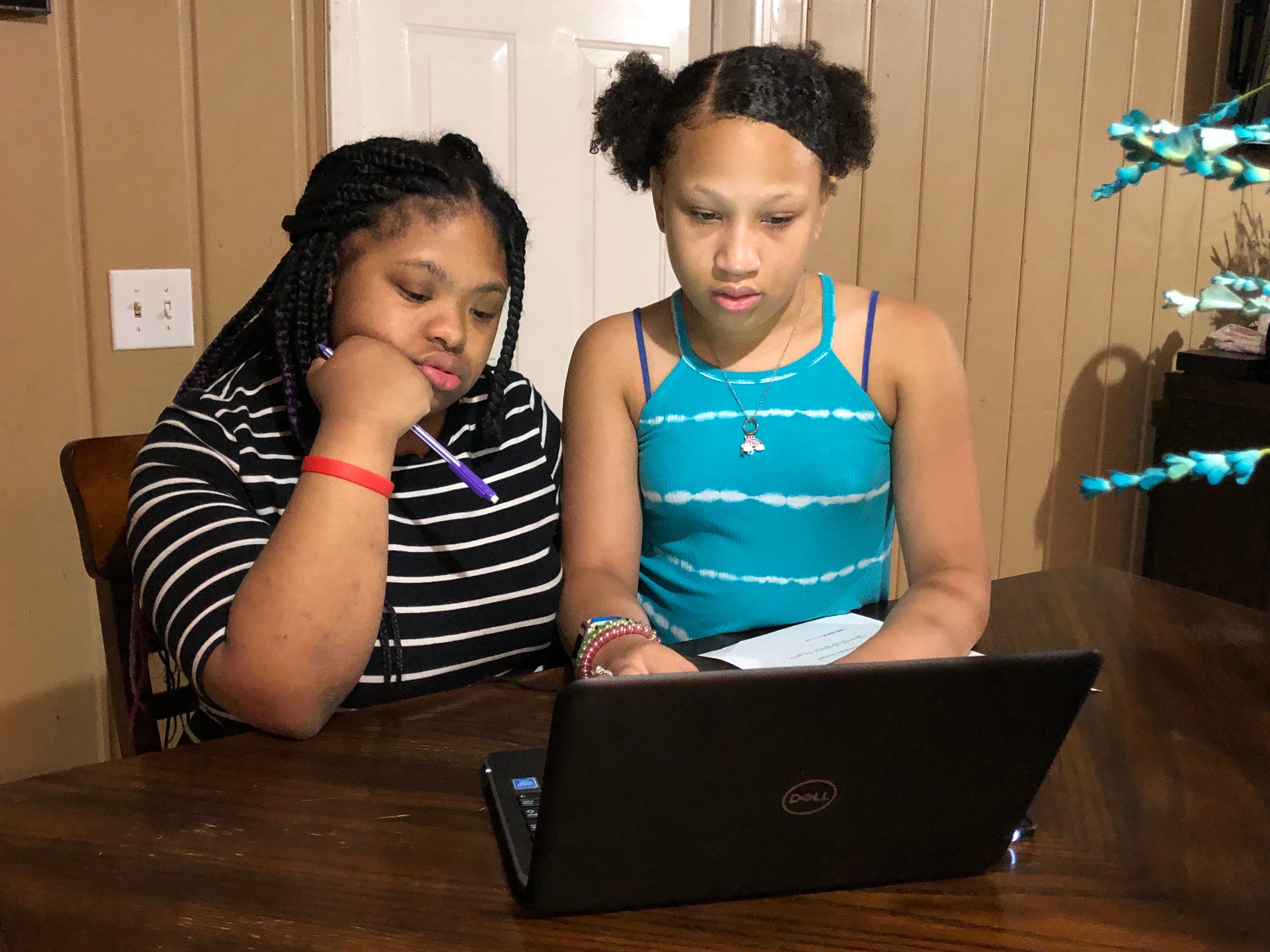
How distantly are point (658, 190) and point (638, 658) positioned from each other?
0.56 meters

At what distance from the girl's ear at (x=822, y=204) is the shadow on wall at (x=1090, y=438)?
1.69 metres

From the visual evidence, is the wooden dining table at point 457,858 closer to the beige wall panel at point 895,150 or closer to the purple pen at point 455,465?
the purple pen at point 455,465

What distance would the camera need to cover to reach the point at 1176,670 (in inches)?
41.4

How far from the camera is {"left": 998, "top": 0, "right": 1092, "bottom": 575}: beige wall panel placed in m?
2.42

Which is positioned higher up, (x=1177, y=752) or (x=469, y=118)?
(x=469, y=118)

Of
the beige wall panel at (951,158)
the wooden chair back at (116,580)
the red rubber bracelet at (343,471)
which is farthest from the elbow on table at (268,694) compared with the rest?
the beige wall panel at (951,158)

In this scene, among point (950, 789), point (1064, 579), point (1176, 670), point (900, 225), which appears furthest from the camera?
point (900, 225)

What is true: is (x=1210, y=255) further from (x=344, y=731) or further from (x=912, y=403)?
(x=344, y=731)

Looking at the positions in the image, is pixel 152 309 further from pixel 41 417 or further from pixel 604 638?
pixel 604 638

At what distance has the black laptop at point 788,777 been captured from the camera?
0.57 m

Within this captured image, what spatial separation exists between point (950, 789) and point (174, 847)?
483 mm

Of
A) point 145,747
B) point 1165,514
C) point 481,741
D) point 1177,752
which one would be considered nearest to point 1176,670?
point 1177,752

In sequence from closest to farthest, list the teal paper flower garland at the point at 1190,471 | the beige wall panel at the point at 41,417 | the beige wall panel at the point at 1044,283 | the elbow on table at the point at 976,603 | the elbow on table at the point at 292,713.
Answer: the teal paper flower garland at the point at 1190,471 → the elbow on table at the point at 292,713 → the elbow on table at the point at 976,603 → the beige wall panel at the point at 41,417 → the beige wall panel at the point at 1044,283

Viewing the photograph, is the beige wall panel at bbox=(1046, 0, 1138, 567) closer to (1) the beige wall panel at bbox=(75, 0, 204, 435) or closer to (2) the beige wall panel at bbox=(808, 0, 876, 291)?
(2) the beige wall panel at bbox=(808, 0, 876, 291)
